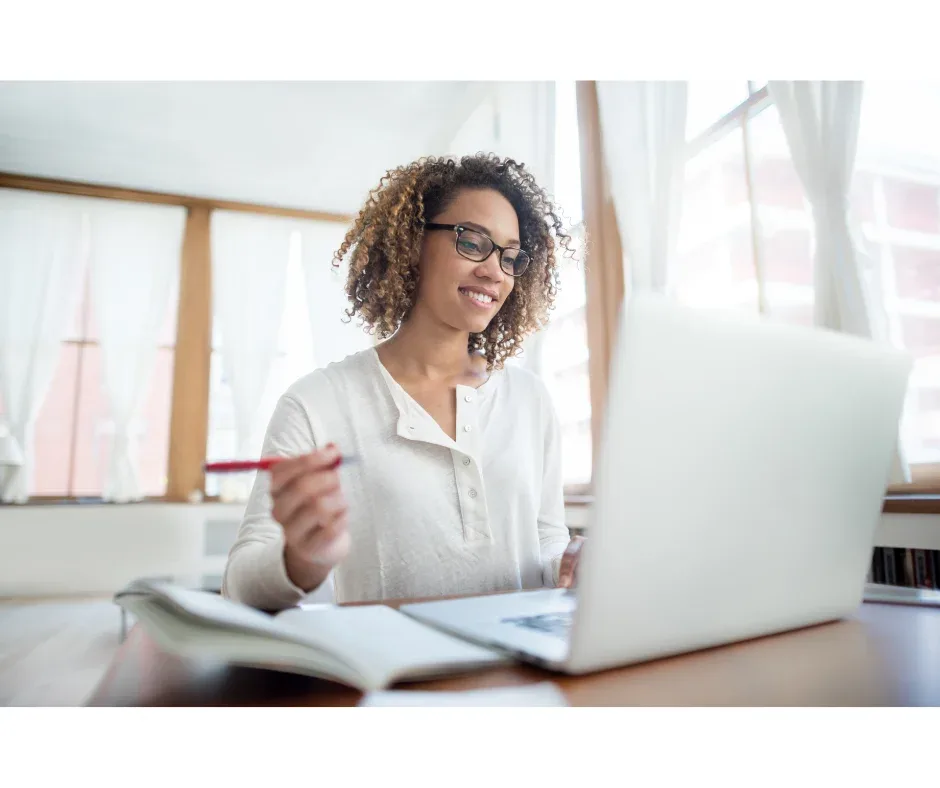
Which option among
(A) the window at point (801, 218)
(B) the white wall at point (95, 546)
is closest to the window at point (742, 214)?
(A) the window at point (801, 218)

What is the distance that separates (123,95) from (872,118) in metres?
4.40

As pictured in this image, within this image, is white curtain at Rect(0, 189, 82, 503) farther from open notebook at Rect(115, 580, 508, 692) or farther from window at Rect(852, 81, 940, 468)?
window at Rect(852, 81, 940, 468)

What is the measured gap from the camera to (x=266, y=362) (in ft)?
18.2

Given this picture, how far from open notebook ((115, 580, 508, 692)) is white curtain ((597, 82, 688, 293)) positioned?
2.09 meters

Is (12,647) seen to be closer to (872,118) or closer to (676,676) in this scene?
(676,676)

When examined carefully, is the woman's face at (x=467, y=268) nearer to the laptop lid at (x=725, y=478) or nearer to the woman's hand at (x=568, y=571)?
the woman's hand at (x=568, y=571)

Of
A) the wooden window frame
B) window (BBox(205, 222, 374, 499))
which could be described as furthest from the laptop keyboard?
→ the wooden window frame

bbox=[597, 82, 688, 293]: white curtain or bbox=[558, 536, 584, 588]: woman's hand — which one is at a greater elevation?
bbox=[597, 82, 688, 293]: white curtain

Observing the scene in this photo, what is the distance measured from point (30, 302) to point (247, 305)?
1656 millimetres

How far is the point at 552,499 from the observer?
139cm

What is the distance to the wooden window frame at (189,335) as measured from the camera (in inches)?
210

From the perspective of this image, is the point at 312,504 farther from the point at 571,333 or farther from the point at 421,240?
the point at 571,333

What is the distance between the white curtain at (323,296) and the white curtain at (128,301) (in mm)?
1111

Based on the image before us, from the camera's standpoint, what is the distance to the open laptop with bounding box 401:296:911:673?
0.41 meters
